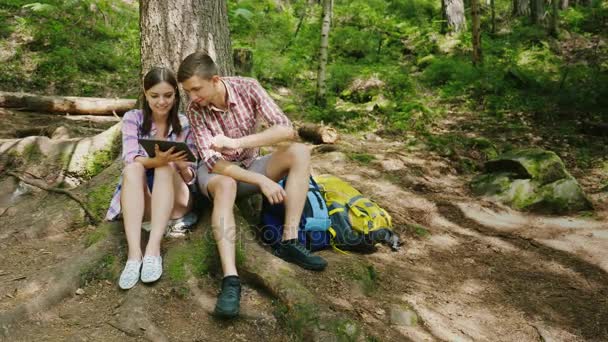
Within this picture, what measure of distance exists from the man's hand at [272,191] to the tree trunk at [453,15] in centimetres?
1167

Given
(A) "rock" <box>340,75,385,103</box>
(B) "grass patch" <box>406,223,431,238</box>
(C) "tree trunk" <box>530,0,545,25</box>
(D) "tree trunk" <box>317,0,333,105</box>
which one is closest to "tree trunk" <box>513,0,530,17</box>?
(C) "tree trunk" <box>530,0,545,25</box>

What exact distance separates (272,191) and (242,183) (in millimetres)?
354

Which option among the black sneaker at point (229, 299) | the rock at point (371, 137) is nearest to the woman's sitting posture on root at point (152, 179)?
the black sneaker at point (229, 299)

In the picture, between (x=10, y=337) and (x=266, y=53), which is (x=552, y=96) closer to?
(x=266, y=53)

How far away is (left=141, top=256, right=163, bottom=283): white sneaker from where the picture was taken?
301 cm

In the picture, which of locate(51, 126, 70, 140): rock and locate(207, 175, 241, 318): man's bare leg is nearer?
locate(207, 175, 241, 318): man's bare leg

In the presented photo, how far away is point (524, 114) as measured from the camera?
30.1 feet

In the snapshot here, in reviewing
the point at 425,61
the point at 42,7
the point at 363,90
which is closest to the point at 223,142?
the point at 363,90

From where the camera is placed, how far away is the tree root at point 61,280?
109 inches

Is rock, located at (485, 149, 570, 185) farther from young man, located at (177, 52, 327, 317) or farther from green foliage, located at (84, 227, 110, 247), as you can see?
green foliage, located at (84, 227, 110, 247)

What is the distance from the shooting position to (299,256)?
132 inches

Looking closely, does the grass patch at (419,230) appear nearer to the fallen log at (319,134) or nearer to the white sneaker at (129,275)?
the white sneaker at (129,275)

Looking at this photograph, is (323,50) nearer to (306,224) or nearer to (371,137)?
(371,137)

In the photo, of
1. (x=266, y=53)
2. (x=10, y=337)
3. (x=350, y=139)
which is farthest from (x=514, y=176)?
(x=266, y=53)
